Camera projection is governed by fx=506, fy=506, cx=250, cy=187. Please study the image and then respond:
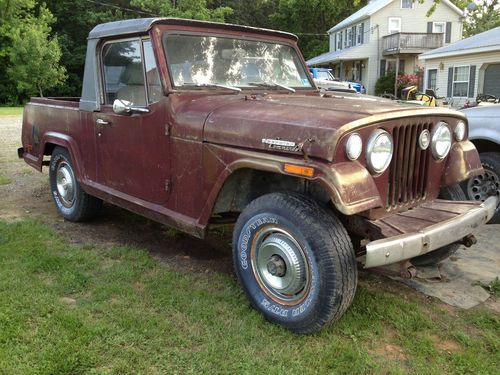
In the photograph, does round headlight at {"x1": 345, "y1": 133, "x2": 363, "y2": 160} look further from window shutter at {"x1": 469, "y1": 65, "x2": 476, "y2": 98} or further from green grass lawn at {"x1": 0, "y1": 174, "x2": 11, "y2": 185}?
window shutter at {"x1": 469, "y1": 65, "x2": 476, "y2": 98}

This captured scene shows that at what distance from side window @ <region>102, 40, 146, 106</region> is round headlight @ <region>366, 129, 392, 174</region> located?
2022 mm

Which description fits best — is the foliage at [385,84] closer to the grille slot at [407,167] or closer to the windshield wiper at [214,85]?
the windshield wiper at [214,85]

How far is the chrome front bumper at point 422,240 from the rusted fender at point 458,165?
0.31 m

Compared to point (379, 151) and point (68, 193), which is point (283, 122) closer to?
point (379, 151)

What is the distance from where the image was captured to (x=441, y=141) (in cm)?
352

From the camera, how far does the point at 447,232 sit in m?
3.14

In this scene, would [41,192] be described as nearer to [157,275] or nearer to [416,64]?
[157,275]

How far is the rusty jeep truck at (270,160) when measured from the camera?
116 inches

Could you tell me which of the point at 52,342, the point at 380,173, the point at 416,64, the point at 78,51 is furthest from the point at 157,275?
the point at 78,51

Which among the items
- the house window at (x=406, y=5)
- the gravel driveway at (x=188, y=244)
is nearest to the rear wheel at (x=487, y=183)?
the gravel driveway at (x=188, y=244)

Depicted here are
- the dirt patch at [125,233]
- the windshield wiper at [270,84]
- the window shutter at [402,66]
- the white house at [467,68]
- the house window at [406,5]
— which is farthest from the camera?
the window shutter at [402,66]

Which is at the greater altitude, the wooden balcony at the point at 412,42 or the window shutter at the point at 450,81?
the wooden balcony at the point at 412,42

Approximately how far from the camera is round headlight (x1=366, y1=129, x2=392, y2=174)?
9.77ft

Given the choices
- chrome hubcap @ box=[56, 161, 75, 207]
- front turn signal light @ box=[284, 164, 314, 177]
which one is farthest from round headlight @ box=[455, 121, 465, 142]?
chrome hubcap @ box=[56, 161, 75, 207]
